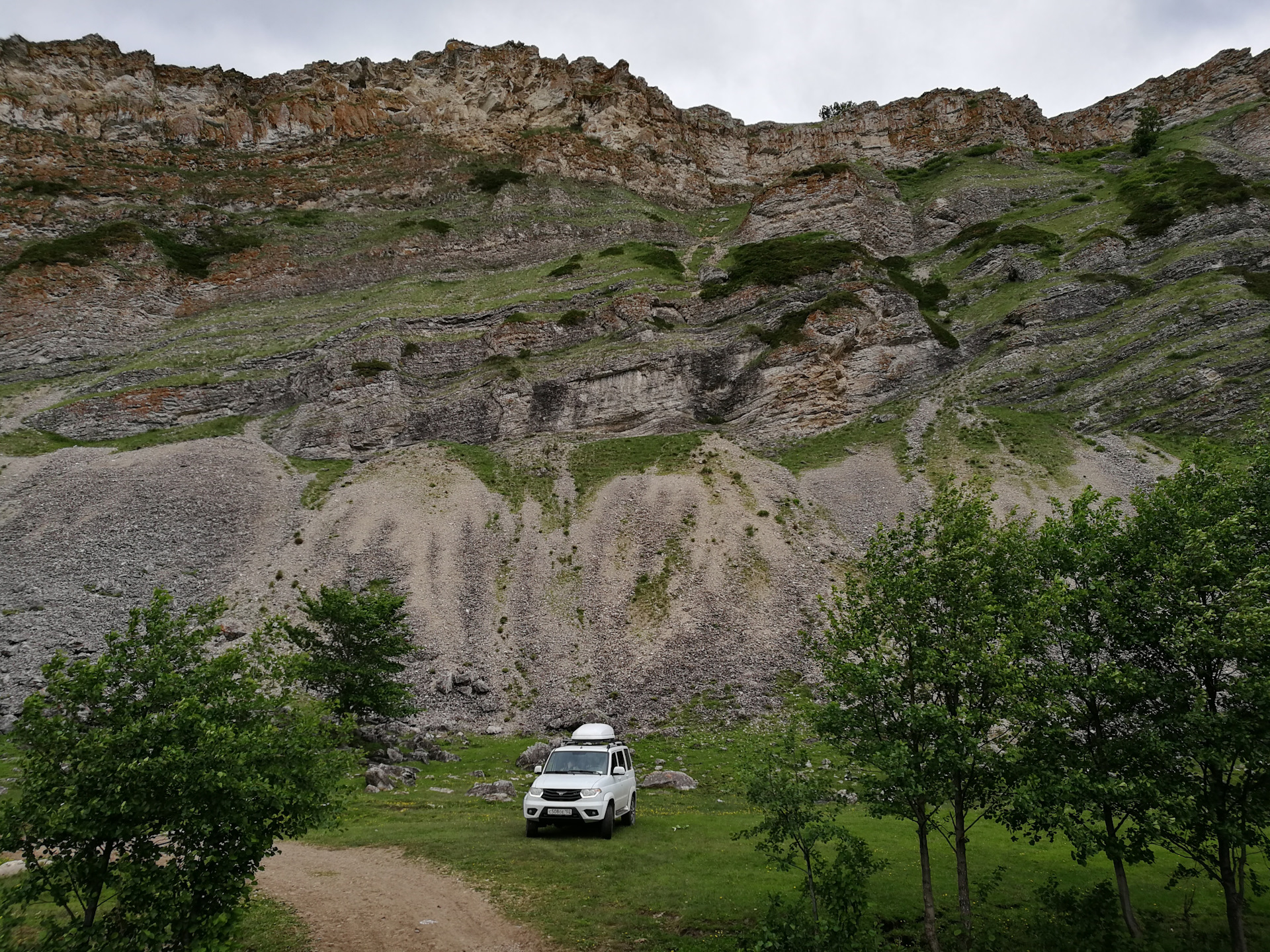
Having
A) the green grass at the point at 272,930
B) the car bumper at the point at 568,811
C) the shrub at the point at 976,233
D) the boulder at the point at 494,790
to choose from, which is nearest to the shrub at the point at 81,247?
the boulder at the point at 494,790

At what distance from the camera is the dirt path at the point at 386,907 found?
12.2 m

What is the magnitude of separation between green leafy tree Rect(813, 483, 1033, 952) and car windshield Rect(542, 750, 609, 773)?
389 inches

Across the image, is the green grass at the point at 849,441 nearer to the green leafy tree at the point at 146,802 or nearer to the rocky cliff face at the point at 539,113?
the green leafy tree at the point at 146,802

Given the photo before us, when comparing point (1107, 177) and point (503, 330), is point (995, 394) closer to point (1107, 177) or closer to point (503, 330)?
point (503, 330)

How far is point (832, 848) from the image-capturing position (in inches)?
746

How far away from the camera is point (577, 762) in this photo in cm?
2036

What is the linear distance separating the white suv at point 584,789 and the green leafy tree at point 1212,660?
13061 millimetres

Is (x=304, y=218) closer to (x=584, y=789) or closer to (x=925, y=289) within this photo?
(x=925, y=289)

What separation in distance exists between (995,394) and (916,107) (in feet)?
320

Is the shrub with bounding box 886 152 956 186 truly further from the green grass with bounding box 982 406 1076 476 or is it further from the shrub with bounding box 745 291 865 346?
the green grass with bounding box 982 406 1076 476

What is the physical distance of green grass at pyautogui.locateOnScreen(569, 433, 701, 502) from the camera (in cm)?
5162

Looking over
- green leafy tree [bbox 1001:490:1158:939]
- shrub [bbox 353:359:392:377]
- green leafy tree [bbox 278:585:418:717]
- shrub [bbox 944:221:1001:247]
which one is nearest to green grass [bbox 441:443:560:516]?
shrub [bbox 353:359:392:377]

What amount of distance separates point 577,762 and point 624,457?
1393 inches

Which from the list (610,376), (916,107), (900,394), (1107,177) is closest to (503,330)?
(610,376)
